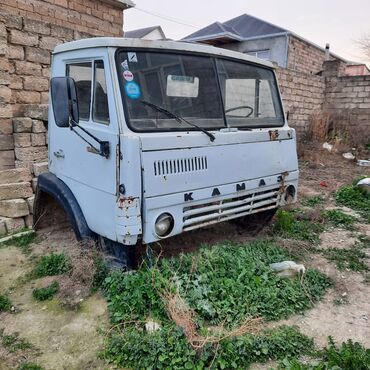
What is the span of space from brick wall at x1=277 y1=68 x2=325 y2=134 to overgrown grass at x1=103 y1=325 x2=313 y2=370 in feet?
30.0

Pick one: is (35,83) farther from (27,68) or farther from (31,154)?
(31,154)

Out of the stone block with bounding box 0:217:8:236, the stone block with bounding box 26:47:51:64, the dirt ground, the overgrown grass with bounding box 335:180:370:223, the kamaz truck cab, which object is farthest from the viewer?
the overgrown grass with bounding box 335:180:370:223

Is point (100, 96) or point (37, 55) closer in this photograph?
point (100, 96)

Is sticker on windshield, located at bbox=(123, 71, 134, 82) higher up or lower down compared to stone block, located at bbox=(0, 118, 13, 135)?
higher up

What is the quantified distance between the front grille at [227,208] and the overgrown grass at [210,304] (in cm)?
38

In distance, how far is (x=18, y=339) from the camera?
2.73 meters

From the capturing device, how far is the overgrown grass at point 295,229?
4.62 m

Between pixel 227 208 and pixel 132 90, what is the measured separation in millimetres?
1440

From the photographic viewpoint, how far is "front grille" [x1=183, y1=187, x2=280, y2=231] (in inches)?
126

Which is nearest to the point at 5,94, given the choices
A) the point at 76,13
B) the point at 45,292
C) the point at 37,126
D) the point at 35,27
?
the point at 37,126

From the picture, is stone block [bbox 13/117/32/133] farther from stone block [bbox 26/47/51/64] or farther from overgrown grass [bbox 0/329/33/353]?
overgrown grass [bbox 0/329/33/353]

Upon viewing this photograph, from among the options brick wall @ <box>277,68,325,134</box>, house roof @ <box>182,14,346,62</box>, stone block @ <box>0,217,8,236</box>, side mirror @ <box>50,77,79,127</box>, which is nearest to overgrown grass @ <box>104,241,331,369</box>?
side mirror @ <box>50,77,79,127</box>

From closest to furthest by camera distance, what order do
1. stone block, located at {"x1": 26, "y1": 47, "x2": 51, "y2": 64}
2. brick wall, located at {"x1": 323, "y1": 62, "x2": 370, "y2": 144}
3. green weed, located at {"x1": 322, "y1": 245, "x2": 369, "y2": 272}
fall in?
green weed, located at {"x1": 322, "y1": 245, "x2": 369, "y2": 272}, stone block, located at {"x1": 26, "y1": 47, "x2": 51, "y2": 64}, brick wall, located at {"x1": 323, "y1": 62, "x2": 370, "y2": 144}

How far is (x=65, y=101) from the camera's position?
9.97 feet
